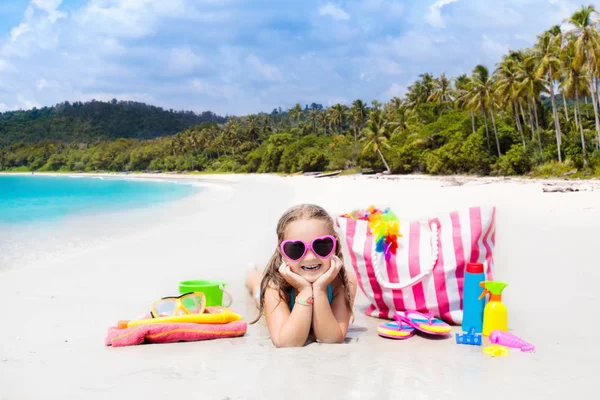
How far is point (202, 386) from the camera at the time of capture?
2.82 meters

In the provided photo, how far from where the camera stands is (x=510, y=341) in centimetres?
333

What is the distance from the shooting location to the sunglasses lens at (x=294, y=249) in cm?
322

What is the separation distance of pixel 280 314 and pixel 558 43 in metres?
33.7

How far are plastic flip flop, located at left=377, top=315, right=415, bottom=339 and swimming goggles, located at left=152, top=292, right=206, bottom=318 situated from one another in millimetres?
1300

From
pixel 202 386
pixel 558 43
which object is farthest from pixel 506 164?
pixel 202 386

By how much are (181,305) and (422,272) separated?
177cm

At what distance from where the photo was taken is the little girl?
324 centimetres

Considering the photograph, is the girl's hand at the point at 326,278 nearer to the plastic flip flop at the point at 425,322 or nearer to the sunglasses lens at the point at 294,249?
the sunglasses lens at the point at 294,249

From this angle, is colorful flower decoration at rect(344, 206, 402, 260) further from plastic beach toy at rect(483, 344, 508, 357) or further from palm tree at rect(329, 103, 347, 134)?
palm tree at rect(329, 103, 347, 134)

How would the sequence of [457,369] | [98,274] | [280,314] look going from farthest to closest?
1. [98,274]
2. [280,314]
3. [457,369]

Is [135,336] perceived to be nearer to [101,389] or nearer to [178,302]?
[178,302]

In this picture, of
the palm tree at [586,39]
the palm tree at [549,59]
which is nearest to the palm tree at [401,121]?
the palm tree at [549,59]

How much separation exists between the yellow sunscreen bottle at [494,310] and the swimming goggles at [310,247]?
111 cm

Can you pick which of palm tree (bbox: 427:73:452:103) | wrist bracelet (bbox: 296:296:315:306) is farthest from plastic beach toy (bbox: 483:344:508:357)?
palm tree (bbox: 427:73:452:103)
